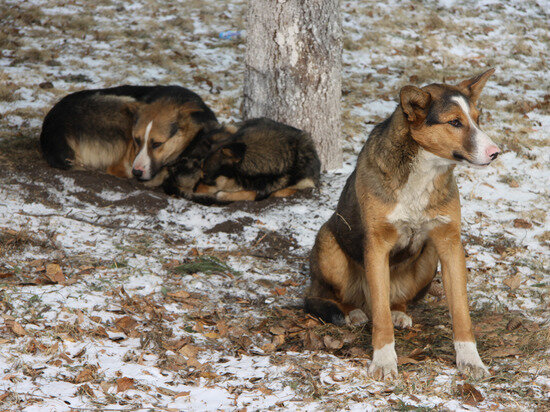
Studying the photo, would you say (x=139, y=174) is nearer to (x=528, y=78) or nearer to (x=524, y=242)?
(x=524, y=242)

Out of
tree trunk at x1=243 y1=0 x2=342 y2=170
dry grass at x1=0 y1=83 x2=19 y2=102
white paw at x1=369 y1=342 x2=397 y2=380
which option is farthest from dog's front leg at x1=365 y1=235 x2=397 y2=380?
dry grass at x1=0 y1=83 x2=19 y2=102

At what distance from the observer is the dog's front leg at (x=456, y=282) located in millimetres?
4121

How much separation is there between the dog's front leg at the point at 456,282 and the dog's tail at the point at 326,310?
0.91 meters

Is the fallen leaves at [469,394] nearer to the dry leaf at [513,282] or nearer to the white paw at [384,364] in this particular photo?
the white paw at [384,364]

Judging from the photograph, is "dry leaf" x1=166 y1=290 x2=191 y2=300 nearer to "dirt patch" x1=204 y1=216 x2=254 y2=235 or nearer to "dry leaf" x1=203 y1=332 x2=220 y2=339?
"dry leaf" x1=203 y1=332 x2=220 y2=339

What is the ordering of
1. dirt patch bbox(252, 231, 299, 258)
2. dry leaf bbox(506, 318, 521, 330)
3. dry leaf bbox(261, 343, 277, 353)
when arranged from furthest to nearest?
dirt patch bbox(252, 231, 299, 258), dry leaf bbox(506, 318, 521, 330), dry leaf bbox(261, 343, 277, 353)

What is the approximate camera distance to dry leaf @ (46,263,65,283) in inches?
187

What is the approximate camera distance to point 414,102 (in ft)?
13.2

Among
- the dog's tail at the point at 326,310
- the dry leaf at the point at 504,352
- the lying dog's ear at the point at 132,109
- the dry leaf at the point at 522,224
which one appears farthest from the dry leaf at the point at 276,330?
the lying dog's ear at the point at 132,109

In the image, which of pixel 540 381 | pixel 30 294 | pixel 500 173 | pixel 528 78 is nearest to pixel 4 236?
pixel 30 294

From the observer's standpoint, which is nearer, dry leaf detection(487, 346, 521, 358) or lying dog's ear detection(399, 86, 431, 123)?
lying dog's ear detection(399, 86, 431, 123)

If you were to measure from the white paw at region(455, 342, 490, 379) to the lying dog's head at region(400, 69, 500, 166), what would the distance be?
52.1 inches

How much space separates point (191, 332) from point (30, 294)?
51.0 inches

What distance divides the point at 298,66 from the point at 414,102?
12.2 feet
